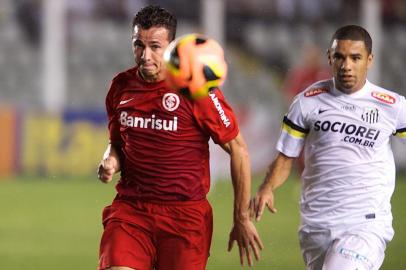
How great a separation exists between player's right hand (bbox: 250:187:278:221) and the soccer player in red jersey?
0.19 meters

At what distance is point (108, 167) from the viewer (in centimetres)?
611

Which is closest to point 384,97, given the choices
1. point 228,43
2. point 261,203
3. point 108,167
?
point 261,203

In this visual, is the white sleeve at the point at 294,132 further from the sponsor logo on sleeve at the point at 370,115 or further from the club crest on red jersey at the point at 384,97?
the club crest on red jersey at the point at 384,97

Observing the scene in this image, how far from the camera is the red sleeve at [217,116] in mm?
6105

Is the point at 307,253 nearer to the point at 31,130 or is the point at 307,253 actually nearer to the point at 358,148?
the point at 358,148

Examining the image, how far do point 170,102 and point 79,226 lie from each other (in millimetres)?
7220

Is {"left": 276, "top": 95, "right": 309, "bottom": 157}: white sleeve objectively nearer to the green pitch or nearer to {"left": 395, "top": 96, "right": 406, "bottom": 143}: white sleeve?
{"left": 395, "top": 96, "right": 406, "bottom": 143}: white sleeve

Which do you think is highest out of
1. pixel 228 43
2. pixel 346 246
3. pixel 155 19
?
pixel 155 19

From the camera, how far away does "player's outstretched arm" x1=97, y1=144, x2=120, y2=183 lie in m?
6.11

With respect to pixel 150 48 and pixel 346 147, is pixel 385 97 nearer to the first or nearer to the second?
pixel 346 147

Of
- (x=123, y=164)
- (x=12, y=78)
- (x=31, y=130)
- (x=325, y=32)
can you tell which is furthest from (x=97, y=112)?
(x=123, y=164)

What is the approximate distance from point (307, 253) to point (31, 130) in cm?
1259

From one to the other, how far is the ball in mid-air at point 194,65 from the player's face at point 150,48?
245 mm

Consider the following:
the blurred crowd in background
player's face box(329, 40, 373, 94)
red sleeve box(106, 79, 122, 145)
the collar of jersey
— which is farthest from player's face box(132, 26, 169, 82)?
the blurred crowd in background
